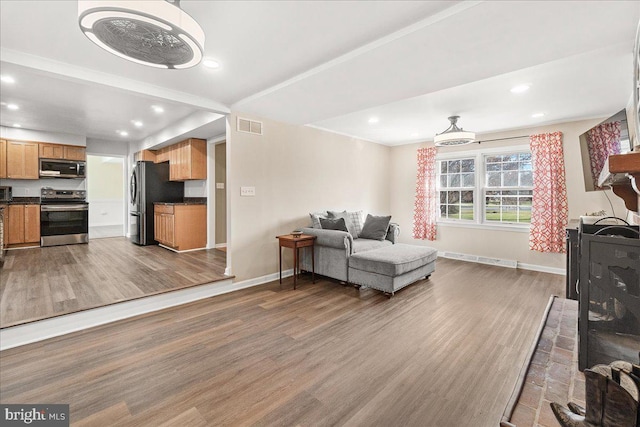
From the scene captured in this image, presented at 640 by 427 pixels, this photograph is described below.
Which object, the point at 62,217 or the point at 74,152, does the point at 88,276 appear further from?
the point at 74,152

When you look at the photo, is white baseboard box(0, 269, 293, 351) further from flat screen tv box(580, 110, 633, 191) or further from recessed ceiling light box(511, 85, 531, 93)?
flat screen tv box(580, 110, 633, 191)

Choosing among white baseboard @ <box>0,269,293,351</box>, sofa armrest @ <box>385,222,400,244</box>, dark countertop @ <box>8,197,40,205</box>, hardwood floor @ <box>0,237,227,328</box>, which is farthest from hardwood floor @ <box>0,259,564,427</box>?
dark countertop @ <box>8,197,40,205</box>

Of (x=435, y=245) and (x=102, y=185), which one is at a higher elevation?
(x=102, y=185)

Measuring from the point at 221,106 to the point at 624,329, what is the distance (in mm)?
4232

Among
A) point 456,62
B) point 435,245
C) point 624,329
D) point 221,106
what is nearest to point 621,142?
point 456,62

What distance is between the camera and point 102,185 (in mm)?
9133

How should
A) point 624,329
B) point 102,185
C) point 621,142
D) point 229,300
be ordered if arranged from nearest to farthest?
point 624,329
point 621,142
point 229,300
point 102,185

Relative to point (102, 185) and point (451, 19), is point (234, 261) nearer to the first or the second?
point (451, 19)

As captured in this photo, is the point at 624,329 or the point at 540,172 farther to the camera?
the point at 540,172

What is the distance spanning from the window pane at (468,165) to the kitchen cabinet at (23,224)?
8.73m

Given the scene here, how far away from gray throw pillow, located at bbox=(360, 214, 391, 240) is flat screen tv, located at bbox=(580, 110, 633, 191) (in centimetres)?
253

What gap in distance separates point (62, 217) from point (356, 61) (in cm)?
705

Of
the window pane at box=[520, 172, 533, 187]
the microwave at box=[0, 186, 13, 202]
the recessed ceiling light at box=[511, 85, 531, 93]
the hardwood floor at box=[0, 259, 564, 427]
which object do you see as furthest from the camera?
the microwave at box=[0, 186, 13, 202]

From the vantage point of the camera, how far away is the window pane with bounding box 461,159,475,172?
5.72m
